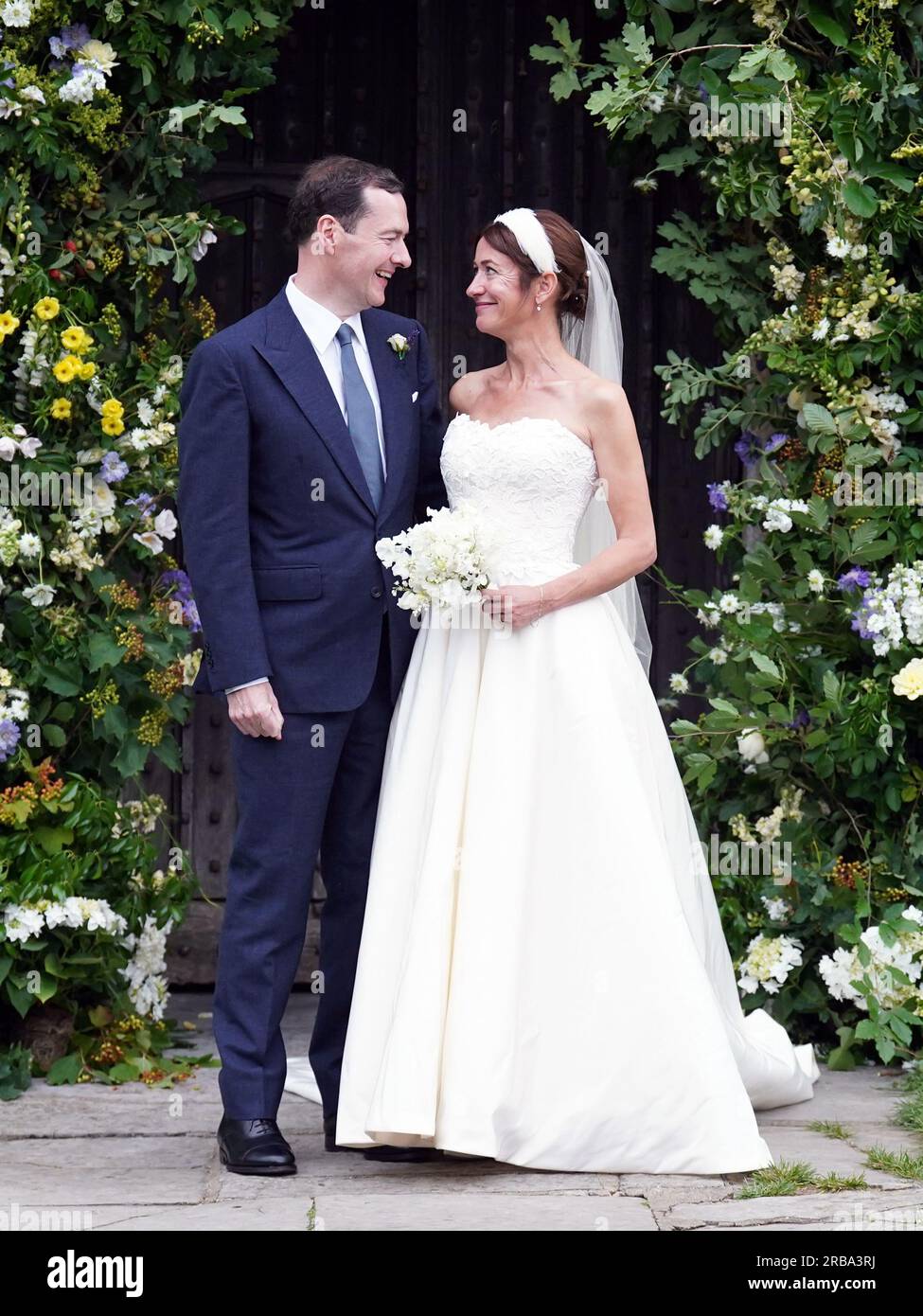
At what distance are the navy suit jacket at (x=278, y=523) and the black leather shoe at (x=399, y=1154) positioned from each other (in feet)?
3.07

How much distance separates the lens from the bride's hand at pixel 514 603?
3631mm

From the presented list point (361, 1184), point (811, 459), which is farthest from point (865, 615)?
point (361, 1184)

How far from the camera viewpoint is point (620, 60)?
4.53 metres

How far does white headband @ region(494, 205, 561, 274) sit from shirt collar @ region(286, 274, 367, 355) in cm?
43

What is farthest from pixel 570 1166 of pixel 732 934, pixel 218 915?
pixel 218 915

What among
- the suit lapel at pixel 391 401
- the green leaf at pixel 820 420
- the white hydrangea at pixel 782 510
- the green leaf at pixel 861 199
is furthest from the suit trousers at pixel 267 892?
the green leaf at pixel 861 199

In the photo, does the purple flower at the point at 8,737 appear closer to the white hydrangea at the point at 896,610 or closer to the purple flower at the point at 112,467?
the purple flower at the point at 112,467

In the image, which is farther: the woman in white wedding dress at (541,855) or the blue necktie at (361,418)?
the blue necktie at (361,418)

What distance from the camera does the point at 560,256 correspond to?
3.79m

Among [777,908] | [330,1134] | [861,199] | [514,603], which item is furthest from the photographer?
[777,908]

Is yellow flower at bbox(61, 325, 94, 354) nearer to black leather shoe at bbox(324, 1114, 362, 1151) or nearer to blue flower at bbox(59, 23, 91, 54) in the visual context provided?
blue flower at bbox(59, 23, 91, 54)

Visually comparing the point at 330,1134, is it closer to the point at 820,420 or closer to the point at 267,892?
the point at 267,892

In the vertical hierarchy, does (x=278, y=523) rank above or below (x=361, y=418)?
below

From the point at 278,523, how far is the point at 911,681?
69.9 inches
